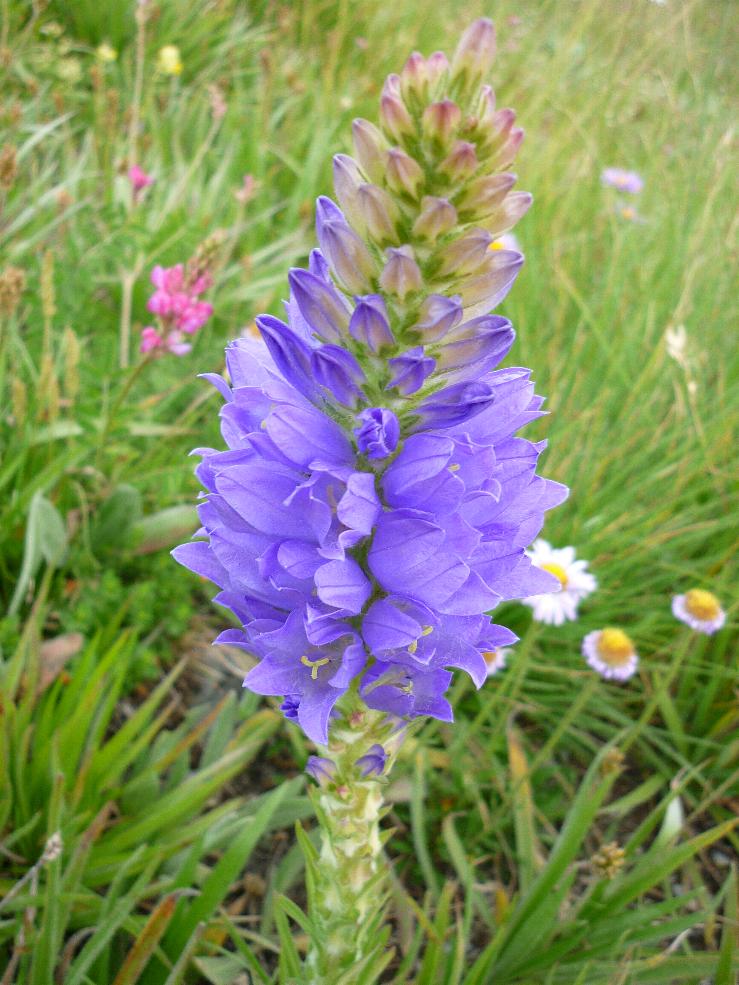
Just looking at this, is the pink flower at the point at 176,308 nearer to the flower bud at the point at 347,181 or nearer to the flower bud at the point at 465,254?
the flower bud at the point at 347,181

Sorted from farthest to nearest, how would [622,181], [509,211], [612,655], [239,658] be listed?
1. [622,181]
2. [239,658]
3. [612,655]
4. [509,211]

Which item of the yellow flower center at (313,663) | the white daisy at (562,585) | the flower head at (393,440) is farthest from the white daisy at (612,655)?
the yellow flower center at (313,663)

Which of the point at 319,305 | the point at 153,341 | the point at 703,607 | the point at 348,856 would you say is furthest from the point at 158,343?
the point at 703,607

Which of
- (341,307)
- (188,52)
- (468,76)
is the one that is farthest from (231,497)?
(188,52)

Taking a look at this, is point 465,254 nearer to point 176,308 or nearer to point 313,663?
point 313,663

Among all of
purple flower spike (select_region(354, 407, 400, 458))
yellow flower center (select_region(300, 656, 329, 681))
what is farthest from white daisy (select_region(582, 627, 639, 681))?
purple flower spike (select_region(354, 407, 400, 458))

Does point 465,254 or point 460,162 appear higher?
point 460,162
